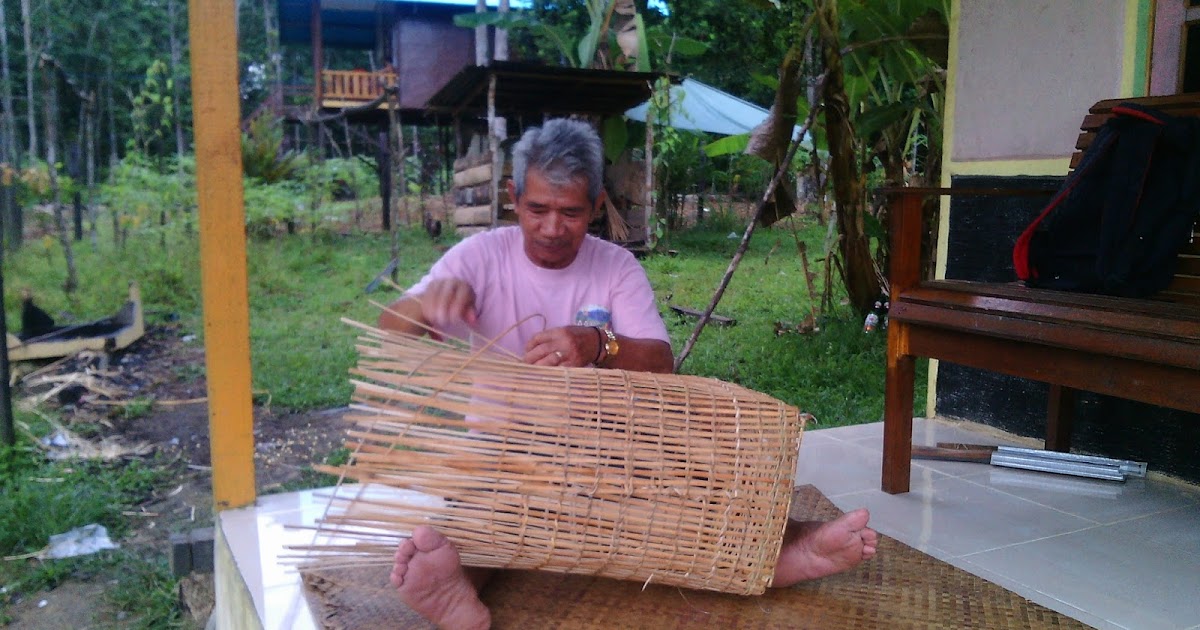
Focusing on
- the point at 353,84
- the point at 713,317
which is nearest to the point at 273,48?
the point at 353,84

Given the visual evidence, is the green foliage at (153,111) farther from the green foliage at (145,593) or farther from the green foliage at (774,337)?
the green foliage at (145,593)

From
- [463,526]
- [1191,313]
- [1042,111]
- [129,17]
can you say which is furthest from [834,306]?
[129,17]

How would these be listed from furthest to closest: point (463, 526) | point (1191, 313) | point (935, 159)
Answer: point (935, 159)
point (1191, 313)
point (463, 526)

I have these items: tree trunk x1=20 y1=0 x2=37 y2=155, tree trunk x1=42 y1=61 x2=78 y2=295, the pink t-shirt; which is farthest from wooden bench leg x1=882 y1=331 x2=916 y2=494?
tree trunk x1=20 y1=0 x2=37 y2=155

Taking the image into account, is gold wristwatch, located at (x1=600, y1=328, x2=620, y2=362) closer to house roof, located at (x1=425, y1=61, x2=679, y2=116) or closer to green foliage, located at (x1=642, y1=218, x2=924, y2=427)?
green foliage, located at (x1=642, y1=218, x2=924, y2=427)

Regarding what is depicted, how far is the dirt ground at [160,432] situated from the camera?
10.6 feet

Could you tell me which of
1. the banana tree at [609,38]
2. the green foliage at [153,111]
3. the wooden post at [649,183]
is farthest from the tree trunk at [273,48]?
the wooden post at [649,183]

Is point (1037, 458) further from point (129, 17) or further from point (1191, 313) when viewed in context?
point (129, 17)

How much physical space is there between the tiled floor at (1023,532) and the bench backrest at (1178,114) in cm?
62

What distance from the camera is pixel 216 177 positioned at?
2.29m

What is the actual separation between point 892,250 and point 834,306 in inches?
151

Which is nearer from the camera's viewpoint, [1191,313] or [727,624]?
[727,624]

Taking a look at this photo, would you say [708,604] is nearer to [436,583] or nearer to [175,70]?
[436,583]

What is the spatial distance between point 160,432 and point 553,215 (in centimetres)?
345
